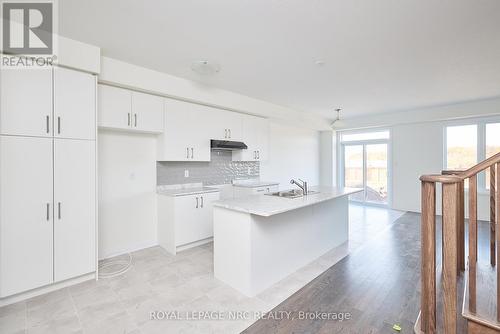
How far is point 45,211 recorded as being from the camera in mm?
2305

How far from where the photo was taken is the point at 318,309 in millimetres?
2076

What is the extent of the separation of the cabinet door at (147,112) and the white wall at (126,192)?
0.35 m

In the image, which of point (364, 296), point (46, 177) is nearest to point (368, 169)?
point (364, 296)

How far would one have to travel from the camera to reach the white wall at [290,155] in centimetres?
586

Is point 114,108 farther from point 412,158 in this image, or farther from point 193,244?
point 412,158

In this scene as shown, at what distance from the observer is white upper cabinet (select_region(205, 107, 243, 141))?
4.11 meters

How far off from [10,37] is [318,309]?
12.5 feet

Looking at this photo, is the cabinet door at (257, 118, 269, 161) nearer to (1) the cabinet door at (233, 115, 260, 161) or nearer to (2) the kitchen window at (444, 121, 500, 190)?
(1) the cabinet door at (233, 115, 260, 161)

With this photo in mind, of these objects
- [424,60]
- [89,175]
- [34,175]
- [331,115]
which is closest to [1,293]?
[34,175]

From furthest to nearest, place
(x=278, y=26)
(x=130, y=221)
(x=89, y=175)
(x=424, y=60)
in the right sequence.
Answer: (x=130, y=221) → (x=424, y=60) → (x=89, y=175) → (x=278, y=26)

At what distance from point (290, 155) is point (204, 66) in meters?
4.16

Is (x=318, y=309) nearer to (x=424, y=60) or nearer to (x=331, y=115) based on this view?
(x=424, y=60)

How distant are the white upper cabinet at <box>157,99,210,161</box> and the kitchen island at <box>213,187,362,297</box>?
1.46 meters

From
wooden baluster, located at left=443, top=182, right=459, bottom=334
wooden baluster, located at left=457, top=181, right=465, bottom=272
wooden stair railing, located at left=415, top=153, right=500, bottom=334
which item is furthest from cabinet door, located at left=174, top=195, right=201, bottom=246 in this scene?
wooden baluster, located at left=457, top=181, right=465, bottom=272
